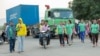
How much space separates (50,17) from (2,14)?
34.6m

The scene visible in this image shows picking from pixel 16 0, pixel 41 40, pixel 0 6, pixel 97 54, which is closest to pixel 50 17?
pixel 41 40

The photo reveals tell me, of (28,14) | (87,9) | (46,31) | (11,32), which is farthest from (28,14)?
(11,32)

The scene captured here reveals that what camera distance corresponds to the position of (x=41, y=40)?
72.0 feet

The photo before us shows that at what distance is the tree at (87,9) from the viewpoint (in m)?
39.2

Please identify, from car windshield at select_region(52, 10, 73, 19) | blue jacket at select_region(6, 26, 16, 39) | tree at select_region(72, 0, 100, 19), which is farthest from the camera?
tree at select_region(72, 0, 100, 19)

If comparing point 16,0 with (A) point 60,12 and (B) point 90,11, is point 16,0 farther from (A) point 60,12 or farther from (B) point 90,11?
(A) point 60,12

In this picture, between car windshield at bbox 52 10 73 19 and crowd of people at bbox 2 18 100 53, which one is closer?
crowd of people at bbox 2 18 100 53

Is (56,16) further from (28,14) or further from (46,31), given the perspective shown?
(46,31)

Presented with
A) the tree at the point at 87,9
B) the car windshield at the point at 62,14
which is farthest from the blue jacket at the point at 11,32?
the tree at the point at 87,9

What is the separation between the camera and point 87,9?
132 ft

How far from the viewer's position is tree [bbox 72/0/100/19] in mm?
39188

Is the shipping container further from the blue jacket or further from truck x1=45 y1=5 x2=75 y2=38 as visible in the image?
the blue jacket

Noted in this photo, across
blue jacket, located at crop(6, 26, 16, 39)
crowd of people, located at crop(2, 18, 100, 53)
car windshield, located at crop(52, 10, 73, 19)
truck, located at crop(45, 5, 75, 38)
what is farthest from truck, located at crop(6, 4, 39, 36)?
blue jacket, located at crop(6, 26, 16, 39)

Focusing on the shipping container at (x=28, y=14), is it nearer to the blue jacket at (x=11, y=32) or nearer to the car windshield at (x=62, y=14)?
the car windshield at (x=62, y=14)
